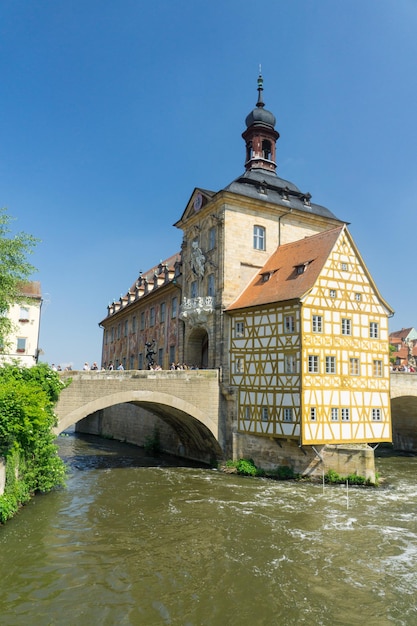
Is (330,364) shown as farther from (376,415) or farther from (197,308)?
(197,308)

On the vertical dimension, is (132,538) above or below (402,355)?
below

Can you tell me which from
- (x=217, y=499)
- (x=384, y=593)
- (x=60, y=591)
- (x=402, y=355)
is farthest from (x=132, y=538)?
(x=402, y=355)

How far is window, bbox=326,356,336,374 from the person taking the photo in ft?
74.5

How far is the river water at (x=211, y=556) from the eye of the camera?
9977 mm

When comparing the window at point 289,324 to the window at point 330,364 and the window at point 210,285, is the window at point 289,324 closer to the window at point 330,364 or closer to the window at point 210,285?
the window at point 330,364

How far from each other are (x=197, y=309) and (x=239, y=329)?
3.12 meters

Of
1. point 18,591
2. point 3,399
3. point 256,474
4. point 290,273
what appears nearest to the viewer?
point 18,591

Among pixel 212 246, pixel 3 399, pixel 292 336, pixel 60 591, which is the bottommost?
pixel 60 591

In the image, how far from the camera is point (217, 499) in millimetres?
19156

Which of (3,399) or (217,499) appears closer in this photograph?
(3,399)

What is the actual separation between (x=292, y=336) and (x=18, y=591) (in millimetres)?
15376

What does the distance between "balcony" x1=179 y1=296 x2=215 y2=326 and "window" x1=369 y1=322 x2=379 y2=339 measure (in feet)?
28.2

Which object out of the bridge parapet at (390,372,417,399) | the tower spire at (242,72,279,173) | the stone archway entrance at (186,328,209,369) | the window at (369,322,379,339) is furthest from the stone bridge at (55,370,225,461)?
the tower spire at (242,72,279,173)

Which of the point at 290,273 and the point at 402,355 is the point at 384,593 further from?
the point at 402,355
